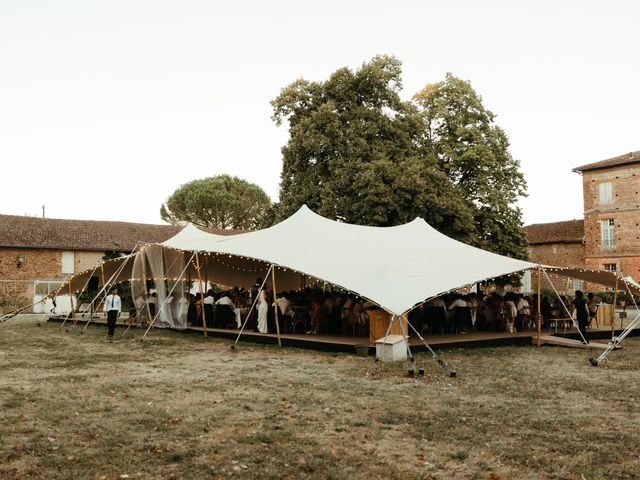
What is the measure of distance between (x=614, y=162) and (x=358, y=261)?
27.3m

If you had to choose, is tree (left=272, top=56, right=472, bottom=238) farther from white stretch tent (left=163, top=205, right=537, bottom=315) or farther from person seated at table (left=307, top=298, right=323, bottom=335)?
person seated at table (left=307, top=298, right=323, bottom=335)

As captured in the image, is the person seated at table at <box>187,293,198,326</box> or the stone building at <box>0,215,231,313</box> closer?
the person seated at table at <box>187,293,198,326</box>

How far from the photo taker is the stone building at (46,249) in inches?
1230

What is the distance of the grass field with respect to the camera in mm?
4547

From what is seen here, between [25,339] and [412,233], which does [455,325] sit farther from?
[25,339]

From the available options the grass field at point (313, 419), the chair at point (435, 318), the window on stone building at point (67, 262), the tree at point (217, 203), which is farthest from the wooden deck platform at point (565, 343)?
the tree at point (217, 203)

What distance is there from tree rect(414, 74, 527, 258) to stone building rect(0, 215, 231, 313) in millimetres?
18637

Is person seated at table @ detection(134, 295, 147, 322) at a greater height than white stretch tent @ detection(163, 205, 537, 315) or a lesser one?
lesser

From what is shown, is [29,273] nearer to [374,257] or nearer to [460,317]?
[374,257]

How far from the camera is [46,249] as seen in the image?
33250 mm

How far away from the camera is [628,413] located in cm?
637

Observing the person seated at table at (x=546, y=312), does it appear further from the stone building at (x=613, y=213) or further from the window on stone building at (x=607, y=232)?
the window on stone building at (x=607, y=232)

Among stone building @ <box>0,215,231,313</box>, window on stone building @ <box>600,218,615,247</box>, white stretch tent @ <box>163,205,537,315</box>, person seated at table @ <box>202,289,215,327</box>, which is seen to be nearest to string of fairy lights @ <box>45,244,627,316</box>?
white stretch tent @ <box>163,205,537,315</box>

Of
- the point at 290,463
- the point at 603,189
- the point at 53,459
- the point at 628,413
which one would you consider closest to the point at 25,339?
the point at 53,459
